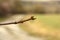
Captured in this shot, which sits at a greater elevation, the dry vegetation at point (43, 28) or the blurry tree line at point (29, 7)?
the blurry tree line at point (29, 7)

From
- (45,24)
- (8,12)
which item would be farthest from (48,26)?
(8,12)

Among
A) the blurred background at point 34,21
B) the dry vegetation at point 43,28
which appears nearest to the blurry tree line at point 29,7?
the blurred background at point 34,21

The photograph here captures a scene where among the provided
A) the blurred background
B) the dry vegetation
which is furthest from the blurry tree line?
the dry vegetation

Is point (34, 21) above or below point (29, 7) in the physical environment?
below

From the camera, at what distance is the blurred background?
611 mm

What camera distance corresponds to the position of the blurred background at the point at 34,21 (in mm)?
611

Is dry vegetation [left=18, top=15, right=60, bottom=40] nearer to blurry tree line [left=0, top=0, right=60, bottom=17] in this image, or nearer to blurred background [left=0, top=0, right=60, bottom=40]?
blurred background [left=0, top=0, right=60, bottom=40]

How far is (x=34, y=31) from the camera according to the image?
0.69m

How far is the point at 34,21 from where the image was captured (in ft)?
2.22

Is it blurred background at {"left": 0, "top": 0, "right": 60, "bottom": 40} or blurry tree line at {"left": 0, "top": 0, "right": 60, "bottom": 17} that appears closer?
blurred background at {"left": 0, "top": 0, "right": 60, "bottom": 40}

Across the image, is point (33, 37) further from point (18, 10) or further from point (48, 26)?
point (18, 10)

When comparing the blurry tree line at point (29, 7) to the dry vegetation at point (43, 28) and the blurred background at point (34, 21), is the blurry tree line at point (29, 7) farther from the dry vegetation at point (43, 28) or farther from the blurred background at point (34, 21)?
the dry vegetation at point (43, 28)

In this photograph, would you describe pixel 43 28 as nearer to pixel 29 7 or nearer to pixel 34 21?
pixel 34 21

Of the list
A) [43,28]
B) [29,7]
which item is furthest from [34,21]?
[29,7]
